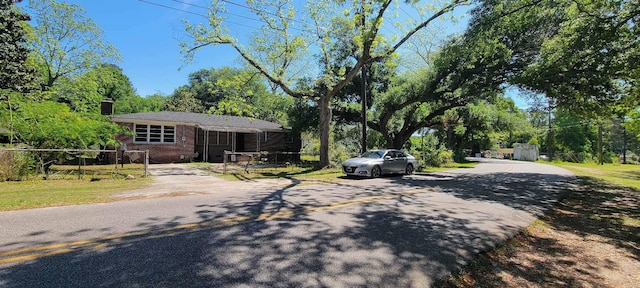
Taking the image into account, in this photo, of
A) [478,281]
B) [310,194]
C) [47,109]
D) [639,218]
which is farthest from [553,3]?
[47,109]

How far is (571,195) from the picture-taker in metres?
11.0

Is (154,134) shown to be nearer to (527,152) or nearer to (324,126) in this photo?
(324,126)

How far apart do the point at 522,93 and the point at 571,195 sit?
7.12 meters

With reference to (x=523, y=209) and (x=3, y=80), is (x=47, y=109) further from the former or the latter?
(x=523, y=209)

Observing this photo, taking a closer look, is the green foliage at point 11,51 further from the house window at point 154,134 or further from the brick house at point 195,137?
the house window at point 154,134

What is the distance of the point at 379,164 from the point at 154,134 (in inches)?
584

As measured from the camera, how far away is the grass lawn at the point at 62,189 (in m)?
7.36

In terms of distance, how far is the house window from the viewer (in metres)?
20.2

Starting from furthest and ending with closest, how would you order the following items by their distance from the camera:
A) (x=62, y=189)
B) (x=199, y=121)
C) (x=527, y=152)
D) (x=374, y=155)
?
1. (x=527, y=152)
2. (x=199, y=121)
3. (x=374, y=155)
4. (x=62, y=189)

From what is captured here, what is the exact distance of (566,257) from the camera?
4.74 m

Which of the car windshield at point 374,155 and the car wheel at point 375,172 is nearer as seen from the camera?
the car wheel at point 375,172

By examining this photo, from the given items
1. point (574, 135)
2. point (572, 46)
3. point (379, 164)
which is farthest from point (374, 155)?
point (574, 135)

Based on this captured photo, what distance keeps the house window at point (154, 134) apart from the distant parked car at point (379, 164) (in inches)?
502

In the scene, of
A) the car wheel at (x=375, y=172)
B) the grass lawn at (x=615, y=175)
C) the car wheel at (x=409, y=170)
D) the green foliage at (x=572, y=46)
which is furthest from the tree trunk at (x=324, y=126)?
the grass lawn at (x=615, y=175)
